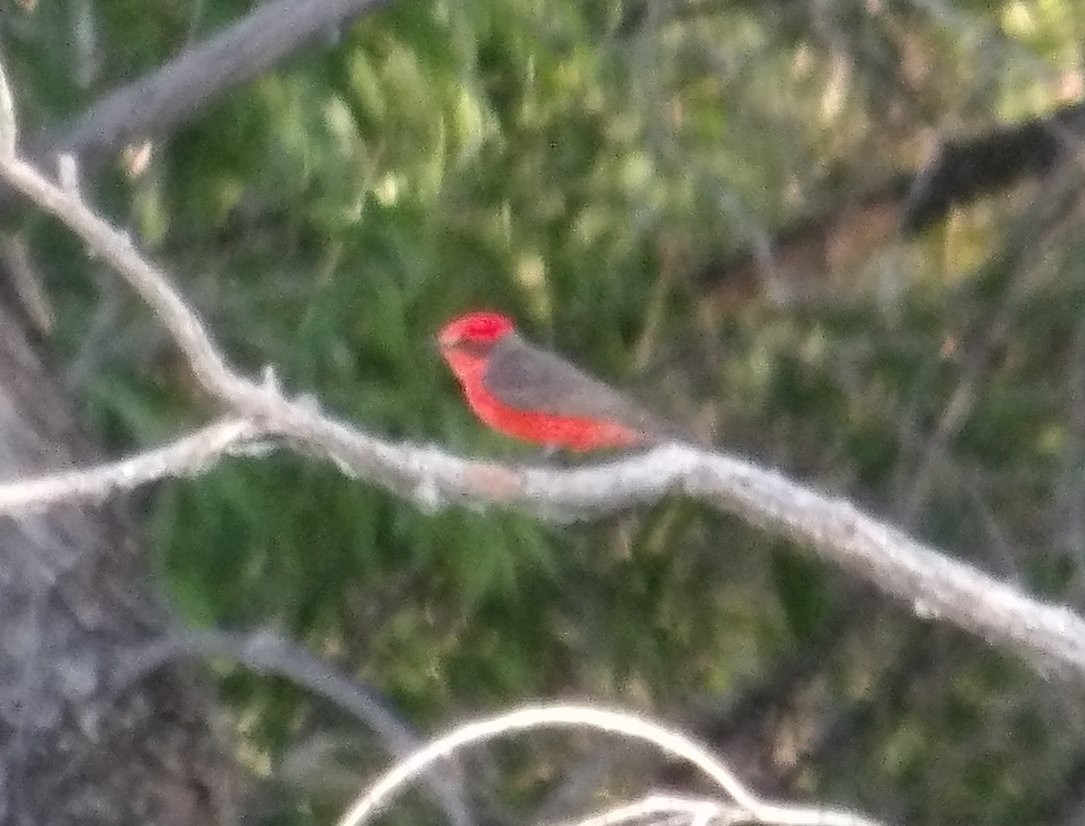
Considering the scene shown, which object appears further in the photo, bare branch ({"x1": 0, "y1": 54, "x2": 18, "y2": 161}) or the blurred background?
the blurred background

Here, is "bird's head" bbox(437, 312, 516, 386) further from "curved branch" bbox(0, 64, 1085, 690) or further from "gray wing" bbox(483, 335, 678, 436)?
"curved branch" bbox(0, 64, 1085, 690)

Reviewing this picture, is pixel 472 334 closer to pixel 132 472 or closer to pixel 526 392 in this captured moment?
pixel 526 392

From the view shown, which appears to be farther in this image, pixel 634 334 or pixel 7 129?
pixel 634 334

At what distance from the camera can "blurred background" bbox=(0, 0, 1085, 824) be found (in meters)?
2.80

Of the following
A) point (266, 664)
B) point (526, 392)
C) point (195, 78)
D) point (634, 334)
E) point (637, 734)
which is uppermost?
point (634, 334)

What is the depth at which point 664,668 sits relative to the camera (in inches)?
144

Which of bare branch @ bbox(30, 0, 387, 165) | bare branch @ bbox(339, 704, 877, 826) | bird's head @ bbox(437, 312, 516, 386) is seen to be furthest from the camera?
bird's head @ bbox(437, 312, 516, 386)

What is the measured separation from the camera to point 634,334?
3.63 meters

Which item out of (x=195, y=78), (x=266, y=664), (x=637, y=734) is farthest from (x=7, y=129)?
(x=266, y=664)

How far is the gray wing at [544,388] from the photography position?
282 centimetres

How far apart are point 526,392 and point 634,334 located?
839mm

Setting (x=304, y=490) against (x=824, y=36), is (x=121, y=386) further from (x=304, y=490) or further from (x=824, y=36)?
(x=824, y=36)

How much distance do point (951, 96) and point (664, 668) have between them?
1.71 m

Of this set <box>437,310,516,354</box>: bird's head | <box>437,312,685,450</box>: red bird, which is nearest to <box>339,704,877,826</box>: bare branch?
<box>437,312,685,450</box>: red bird
